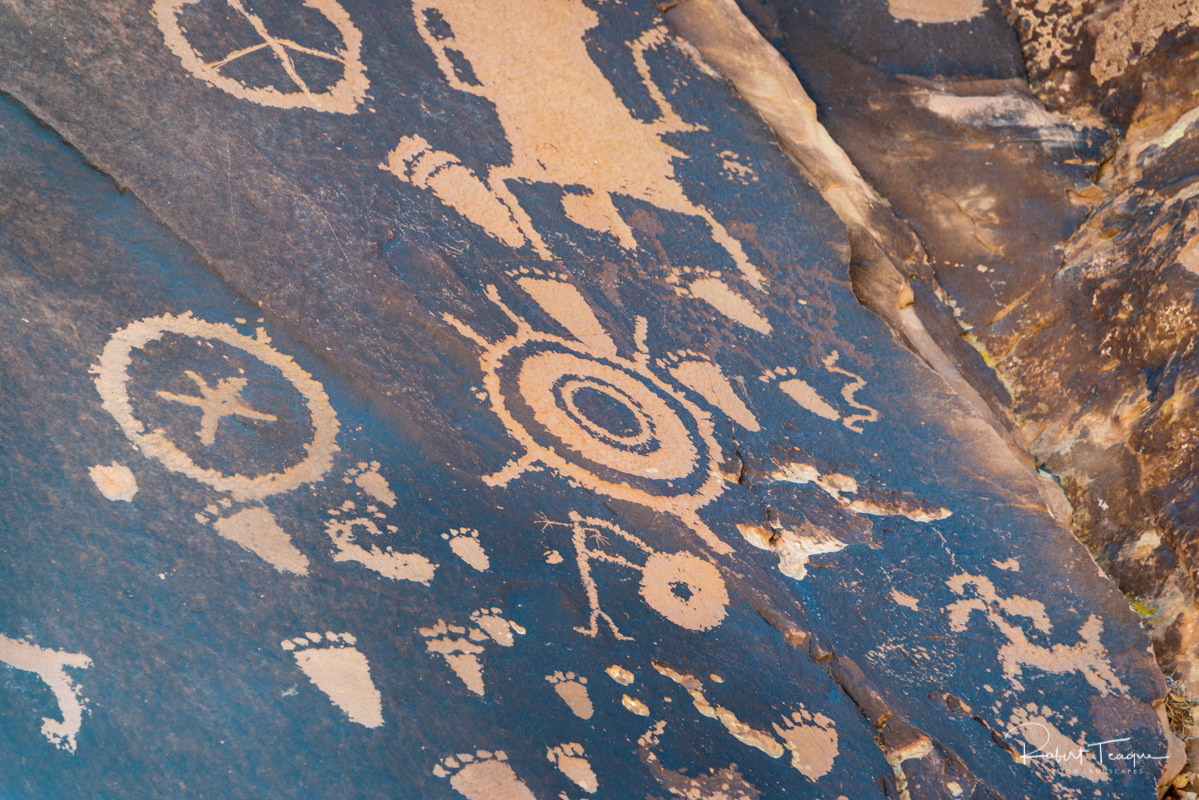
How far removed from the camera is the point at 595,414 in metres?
1.16

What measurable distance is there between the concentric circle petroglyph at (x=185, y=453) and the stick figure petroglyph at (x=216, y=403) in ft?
0.17

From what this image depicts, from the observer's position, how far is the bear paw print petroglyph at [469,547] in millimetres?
1104

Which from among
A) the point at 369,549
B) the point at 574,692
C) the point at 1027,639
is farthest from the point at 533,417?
the point at 1027,639

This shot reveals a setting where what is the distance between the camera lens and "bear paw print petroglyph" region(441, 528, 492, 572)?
1.10 meters

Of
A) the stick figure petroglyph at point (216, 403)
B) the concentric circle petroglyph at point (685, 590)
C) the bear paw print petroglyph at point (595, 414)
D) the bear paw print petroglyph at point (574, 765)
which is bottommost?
the bear paw print petroglyph at point (574, 765)

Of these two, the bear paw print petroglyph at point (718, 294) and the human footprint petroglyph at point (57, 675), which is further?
the bear paw print petroglyph at point (718, 294)

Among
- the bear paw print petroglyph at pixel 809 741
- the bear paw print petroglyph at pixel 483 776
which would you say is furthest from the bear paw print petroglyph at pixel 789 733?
the bear paw print petroglyph at pixel 483 776

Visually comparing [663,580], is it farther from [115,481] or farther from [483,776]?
[115,481]

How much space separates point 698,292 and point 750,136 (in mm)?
316

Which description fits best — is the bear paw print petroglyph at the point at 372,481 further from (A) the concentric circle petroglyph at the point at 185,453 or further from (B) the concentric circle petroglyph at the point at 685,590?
(B) the concentric circle petroglyph at the point at 685,590

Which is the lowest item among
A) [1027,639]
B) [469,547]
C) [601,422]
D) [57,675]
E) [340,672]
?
[57,675]

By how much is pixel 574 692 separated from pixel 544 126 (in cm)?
103

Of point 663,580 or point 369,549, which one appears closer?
point 369,549

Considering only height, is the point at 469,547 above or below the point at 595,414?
below
